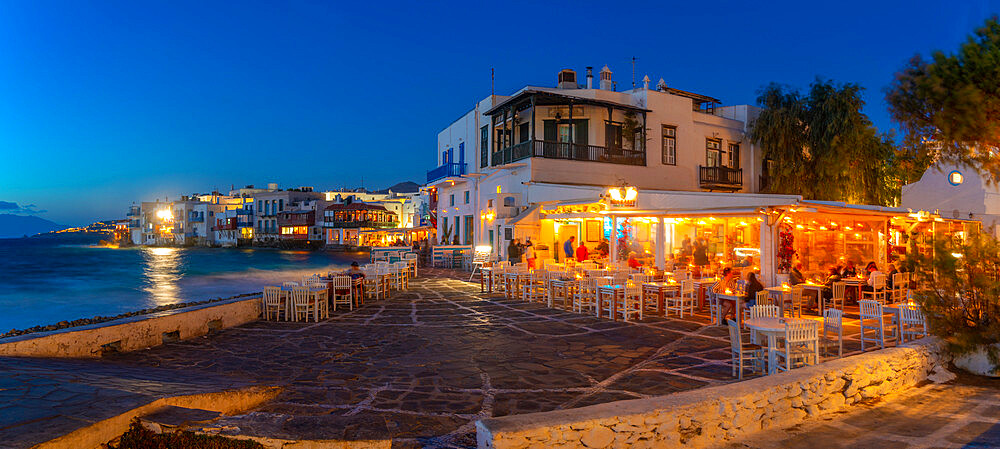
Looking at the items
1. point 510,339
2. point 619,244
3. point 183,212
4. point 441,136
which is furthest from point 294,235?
point 510,339

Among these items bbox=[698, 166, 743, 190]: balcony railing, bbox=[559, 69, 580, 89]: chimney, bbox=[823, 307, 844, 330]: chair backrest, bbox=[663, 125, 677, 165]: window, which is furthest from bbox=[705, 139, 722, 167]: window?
bbox=[823, 307, 844, 330]: chair backrest

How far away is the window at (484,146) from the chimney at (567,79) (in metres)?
4.10

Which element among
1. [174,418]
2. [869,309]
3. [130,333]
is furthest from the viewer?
[869,309]

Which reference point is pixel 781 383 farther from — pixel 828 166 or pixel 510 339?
pixel 828 166

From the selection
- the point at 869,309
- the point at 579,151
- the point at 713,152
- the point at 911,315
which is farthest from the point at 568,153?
the point at 911,315

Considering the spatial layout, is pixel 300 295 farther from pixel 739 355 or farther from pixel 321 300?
pixel 739 355

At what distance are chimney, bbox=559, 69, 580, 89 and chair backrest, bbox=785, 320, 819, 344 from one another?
2098cm

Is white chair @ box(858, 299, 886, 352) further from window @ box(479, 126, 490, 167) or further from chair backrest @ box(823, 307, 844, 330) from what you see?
window @ box(479, 126, 490, 167)

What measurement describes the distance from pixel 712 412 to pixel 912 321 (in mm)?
5374

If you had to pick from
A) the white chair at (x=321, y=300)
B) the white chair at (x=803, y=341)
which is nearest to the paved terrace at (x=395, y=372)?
the white chair at (x=321, y=300)

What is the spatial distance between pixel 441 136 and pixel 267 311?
23034mm

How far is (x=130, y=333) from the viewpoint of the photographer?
7.96m

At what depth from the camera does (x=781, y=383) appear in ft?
15.9

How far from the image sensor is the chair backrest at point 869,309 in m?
7.95
